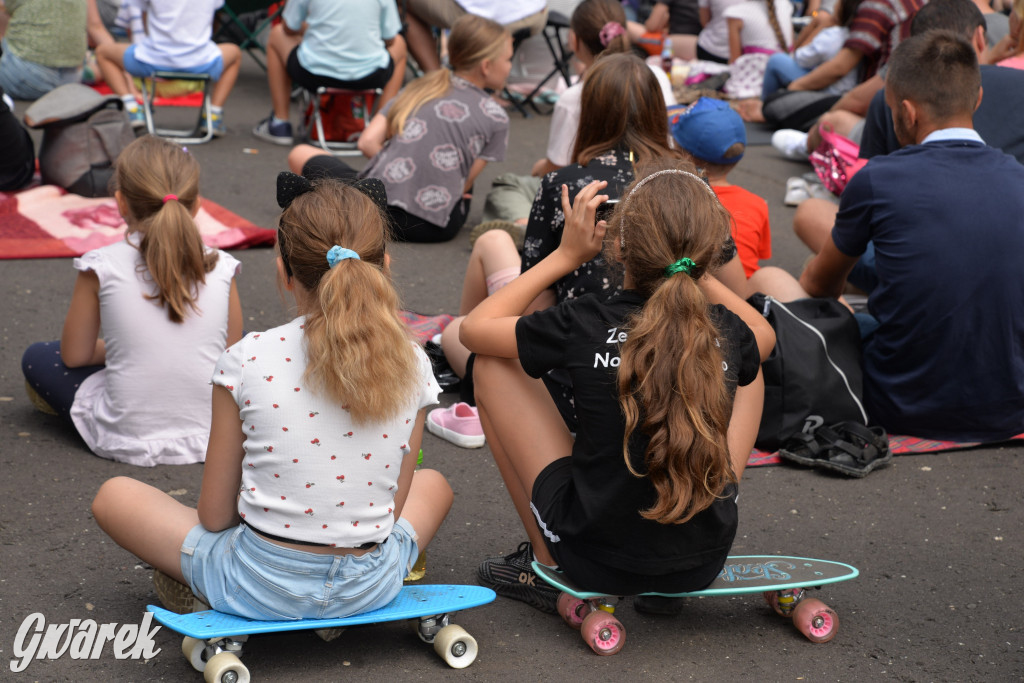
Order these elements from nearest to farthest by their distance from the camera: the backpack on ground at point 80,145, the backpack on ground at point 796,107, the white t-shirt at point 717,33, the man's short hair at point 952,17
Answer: the man's short hair at point 952,17, the backpack on ground at point 80,145, the backpack on ground at point 796,107, the white t-shirt at point 717,33

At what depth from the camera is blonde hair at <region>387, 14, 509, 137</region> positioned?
4988 millimetres

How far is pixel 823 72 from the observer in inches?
271

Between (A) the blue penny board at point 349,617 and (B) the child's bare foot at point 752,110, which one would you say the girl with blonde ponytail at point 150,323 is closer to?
(A) the blue penny board at point 349,617

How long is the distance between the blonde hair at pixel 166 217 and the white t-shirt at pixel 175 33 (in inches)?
142

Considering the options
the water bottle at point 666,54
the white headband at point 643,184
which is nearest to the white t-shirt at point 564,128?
the white headband at point 643,184

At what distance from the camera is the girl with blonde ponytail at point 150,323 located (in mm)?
2883

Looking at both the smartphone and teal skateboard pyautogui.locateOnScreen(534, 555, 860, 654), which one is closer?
teal skateboard pyautogui.locateOnScreen(534, 555, 860, 654)

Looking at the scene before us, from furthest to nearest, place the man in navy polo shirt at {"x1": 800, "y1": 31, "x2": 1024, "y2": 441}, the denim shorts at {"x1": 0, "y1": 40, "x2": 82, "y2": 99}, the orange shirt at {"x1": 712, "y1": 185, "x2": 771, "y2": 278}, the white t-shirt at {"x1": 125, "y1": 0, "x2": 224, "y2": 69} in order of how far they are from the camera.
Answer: the denim shorts at {"x1": 0, "y1": 40, "x2": 82, "y2": 99} → the white t-shirt at {"x1": 125, "y1": 0, "x2": 224, "y2": 69} → the orange shirt at {"x1": 712, "y1": 185, "x2": 771, "y2": 278} → the man in navy polo shirt at {"x1": 800, "y1": 31, "x2": 1024, "y2": 441}

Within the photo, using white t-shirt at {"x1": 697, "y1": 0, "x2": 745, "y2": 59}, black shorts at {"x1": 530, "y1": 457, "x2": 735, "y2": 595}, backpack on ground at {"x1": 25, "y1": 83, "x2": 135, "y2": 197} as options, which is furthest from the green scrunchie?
white t-shirt at {"x1": 697, "y1": 0, "x2": 745, "y2": 59}

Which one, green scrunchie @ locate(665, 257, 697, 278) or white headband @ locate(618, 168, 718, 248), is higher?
white headband @ locate(618, 168, 718, 248)

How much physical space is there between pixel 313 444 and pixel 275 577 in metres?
0.27

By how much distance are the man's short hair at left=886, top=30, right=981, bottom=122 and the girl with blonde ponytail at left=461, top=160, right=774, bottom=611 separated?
1342 mm

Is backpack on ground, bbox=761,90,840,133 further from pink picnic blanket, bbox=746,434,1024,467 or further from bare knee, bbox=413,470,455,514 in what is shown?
bare knee, bbox=413,470,455,514

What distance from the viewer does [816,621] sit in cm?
229
